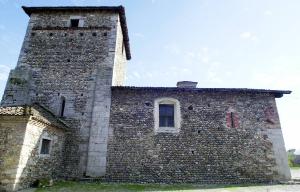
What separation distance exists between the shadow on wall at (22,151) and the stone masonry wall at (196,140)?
3.08 metres

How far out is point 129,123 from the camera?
12172mm

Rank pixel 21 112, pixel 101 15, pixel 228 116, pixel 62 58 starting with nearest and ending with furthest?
pixel 21 112, pixel 228 116, pixel 62 58, pixel 101 15

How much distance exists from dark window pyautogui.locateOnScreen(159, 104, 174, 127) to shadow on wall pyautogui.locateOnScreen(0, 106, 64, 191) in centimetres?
548

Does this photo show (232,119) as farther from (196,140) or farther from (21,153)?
(21,153)

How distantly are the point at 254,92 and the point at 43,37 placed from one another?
41.6 ft

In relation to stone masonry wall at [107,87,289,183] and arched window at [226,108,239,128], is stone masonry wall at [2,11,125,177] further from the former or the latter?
arched window at [226,108,239,128]

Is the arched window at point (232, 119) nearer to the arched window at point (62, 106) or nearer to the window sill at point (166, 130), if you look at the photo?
the window sill at point (166, 130)

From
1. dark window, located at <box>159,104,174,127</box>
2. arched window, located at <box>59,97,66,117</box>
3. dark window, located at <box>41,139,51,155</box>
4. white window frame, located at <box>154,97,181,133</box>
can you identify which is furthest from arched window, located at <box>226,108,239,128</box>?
dark window, located at <box>41,139,51,155</box>

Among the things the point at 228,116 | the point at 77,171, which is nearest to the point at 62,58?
the point at 77,171

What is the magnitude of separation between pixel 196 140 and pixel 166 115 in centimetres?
201

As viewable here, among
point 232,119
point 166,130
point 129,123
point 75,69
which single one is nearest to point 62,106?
point 75,69

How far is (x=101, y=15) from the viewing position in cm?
1497

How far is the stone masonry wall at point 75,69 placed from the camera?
11.9 m

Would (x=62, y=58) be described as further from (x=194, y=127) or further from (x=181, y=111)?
(x=194, y=127)
